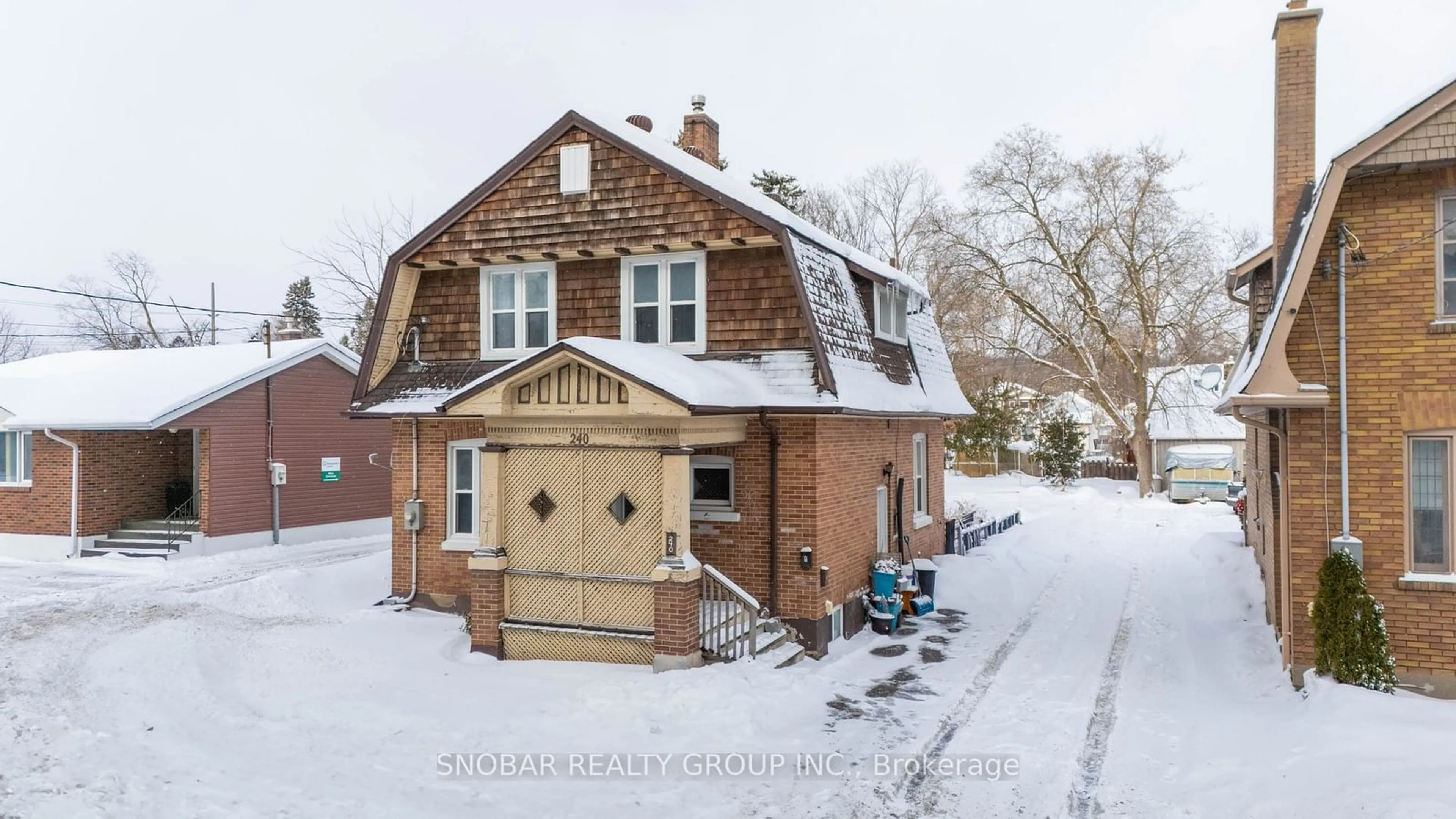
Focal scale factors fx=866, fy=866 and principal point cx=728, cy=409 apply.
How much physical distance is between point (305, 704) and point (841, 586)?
22.9ft

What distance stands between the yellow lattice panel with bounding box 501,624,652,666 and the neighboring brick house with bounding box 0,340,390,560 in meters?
10.4

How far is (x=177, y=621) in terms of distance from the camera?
41.6 ft

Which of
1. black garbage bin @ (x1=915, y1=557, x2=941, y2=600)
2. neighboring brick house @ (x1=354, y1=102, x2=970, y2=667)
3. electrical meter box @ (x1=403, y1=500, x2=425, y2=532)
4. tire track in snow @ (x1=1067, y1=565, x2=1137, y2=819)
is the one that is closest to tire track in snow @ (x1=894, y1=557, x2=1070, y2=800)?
tire track in snow @ (x1=1067, y1=565, x2=1137, y2=819)

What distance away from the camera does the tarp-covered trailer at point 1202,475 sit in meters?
33.6

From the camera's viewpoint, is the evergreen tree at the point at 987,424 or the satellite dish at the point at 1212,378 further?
the evergreen tree at the point at 987,424

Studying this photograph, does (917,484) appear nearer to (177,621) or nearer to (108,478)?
(177,621)

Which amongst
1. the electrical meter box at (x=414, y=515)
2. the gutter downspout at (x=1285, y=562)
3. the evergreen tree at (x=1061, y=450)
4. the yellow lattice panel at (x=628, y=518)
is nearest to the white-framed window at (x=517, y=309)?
the electrical meter box at (x=414, y=515)

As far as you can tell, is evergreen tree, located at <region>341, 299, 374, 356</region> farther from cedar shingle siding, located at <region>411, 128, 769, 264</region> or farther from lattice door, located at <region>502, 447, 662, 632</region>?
lattice door, located at <region>502, 447, 662, 632</region>

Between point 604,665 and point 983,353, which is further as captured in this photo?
point 983,353

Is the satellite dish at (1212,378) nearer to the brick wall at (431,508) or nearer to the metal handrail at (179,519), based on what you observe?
the brick wall at (431,508)

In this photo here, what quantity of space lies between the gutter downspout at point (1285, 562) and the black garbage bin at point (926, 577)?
5.15m

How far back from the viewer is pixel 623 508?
1067 centimetres

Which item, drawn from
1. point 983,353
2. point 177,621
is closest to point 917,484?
point 177,621

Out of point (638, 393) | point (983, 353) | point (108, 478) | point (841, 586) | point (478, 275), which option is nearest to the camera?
point (638, 393)
